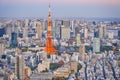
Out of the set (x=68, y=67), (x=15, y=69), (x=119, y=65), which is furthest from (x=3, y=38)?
(x=119, y=65)

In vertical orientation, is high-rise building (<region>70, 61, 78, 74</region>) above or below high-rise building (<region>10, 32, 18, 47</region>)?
below

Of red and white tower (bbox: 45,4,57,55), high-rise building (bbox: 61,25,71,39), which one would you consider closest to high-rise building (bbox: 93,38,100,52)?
high-rise building (bbox: 61,25,71,39)

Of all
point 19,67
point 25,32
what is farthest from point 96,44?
point 19,67

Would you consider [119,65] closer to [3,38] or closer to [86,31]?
[86,31]

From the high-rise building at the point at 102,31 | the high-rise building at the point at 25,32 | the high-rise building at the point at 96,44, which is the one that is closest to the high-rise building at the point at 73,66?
the high-rise building at the point at 96,44

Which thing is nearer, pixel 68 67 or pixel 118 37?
pixel 68 67

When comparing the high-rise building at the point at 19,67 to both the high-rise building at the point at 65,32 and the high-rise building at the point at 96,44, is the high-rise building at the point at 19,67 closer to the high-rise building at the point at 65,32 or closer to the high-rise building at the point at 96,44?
the high-rise building at the point at 65,32

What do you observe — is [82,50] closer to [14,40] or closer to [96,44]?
[96,44]

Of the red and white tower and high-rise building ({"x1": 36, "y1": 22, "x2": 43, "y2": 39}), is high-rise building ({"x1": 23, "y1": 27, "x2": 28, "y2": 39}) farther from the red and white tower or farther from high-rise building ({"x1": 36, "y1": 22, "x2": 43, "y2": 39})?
the red and white tower
